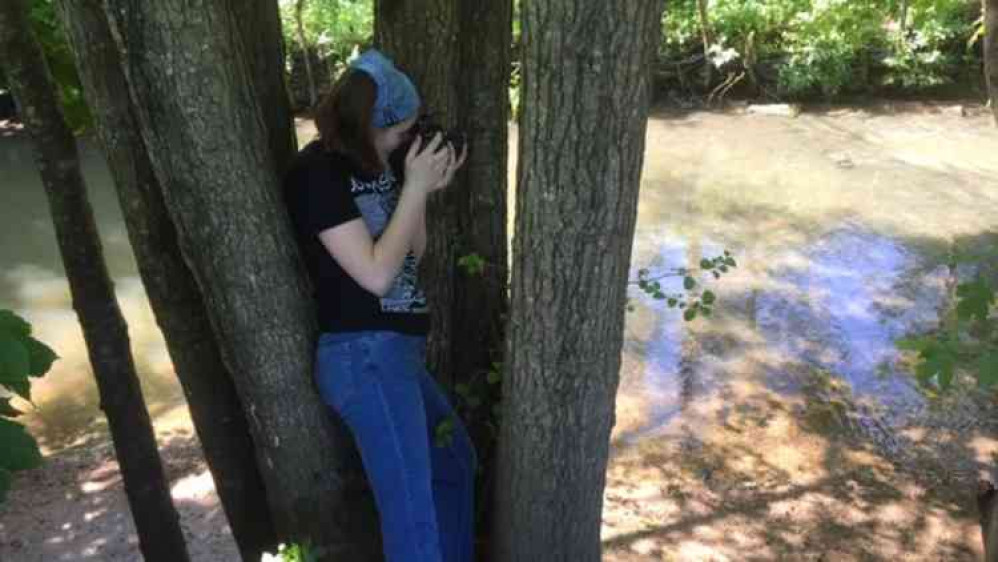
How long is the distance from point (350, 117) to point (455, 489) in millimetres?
1225

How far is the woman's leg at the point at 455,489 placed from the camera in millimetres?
2701

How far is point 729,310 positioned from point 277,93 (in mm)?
5685

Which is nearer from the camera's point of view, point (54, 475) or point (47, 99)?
point (47, 99)

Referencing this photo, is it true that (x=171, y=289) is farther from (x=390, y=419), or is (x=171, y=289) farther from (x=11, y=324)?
(x=390, y=419)

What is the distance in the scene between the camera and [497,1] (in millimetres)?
2572

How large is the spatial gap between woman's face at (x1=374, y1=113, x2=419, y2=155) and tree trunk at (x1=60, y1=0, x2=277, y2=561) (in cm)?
57

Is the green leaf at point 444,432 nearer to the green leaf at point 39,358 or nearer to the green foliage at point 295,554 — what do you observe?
the green foliage at point 295,554

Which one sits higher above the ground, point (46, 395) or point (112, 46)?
point (112, 46)

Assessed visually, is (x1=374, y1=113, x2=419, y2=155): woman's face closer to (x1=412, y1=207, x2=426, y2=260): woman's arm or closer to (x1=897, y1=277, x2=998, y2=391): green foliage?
(x1=412, y1=207, x2=426, y2=260): woman's arm

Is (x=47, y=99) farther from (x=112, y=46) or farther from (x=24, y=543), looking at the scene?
(x=24, y=543)

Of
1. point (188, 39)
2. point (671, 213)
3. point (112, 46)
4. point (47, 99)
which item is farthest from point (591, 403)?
point (671, 213)

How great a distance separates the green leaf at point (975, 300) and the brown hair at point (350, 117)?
1710 millimetres

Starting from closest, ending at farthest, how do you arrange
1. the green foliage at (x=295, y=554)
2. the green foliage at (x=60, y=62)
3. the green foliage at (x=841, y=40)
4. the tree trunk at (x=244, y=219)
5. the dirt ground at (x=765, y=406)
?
the tree trunk at (x=244, y=219), the green foliage at (x=295, y=554), the green foliage at (x=60, y=62), the dirt ground at (x=765, y=406), the green foliage at (x=841, y=40)

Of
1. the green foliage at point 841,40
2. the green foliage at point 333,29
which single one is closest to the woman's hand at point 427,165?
the green foliage at point 333,29
